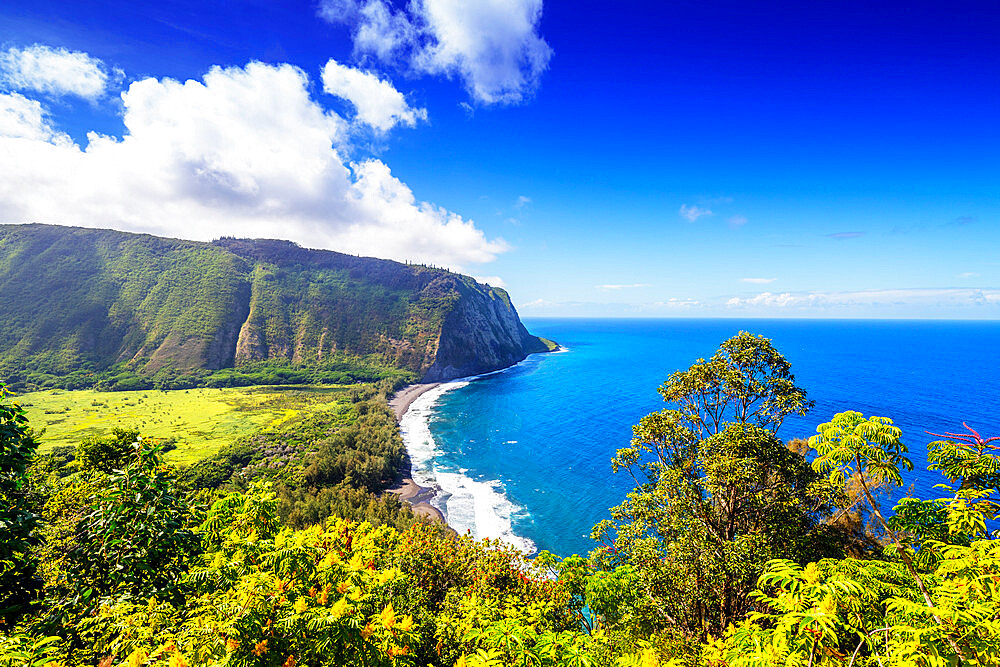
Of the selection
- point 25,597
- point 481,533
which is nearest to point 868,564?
point 25,597

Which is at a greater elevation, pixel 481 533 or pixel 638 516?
pixel 638 516

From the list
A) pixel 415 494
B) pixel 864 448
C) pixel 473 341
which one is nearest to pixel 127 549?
pixel 864 448

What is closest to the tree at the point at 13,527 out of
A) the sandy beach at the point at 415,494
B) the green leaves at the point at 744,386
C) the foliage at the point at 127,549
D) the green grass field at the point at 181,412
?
the foliage at the point at 127,549

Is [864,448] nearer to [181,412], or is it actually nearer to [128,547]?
[128,547]

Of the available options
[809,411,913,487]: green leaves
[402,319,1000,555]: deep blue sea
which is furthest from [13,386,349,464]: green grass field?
[809,411,913,487]: green leaves

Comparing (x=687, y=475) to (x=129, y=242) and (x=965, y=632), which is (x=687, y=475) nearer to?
(x=965, y=632)

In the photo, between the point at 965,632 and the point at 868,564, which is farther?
the point at 868,564

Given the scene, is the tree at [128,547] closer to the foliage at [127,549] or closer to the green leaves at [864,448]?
the foliage at [127,549]
